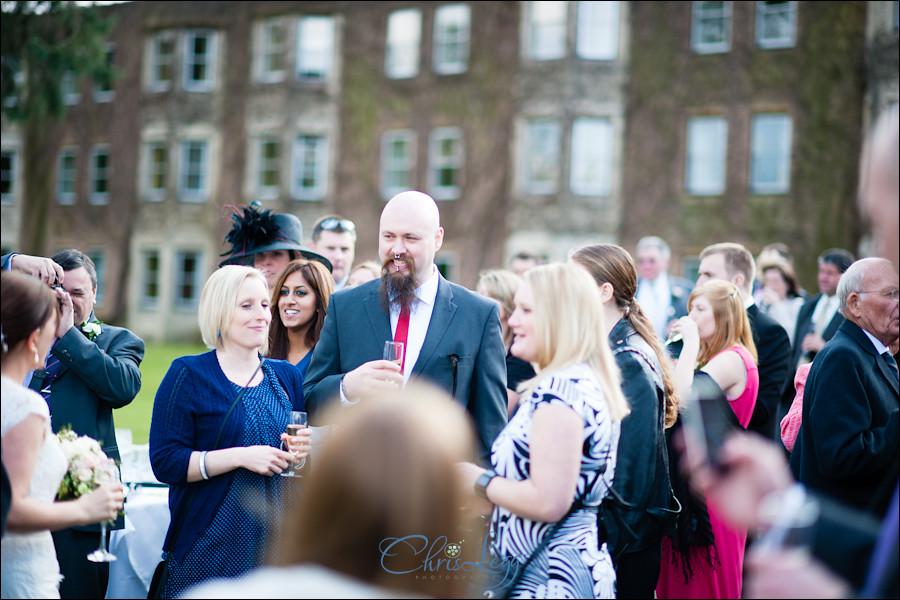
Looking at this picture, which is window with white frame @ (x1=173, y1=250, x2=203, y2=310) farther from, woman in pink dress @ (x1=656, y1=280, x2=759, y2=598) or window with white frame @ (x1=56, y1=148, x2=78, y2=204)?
woman in pink dress @ (x1=656, y1=280, x2=759, y2=598)

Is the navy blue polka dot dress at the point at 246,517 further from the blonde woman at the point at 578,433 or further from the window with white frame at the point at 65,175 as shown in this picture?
the window with white frame at the point at 65,175

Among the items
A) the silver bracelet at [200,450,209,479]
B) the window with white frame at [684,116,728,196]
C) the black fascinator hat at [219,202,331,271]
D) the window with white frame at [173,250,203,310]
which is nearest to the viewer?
the silver bracelet at [200,450,209,479]

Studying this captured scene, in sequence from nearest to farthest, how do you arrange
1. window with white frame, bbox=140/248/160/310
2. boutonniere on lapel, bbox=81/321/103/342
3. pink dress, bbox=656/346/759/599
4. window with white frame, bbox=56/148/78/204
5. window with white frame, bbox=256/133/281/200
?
boutonniere on lapel, bbox=81/321/103/342 < pink dress, bbox=656/346/759/599 < window with white frame, bbox=256/133/281/200 < window with white frame, bbox=140/248/160/310 < window with white frame, bbox=56/148/78/204

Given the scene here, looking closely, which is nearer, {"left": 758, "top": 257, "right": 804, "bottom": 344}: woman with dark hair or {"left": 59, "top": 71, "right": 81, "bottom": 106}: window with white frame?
{"left": 758, "top": 257, "right": 804, "bottom": 344}: woman with dark hair

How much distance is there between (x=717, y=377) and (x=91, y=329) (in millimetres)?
3688

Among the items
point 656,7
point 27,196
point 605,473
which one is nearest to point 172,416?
point 605,473

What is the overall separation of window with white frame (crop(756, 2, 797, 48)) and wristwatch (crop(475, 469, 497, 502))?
65.5 ft

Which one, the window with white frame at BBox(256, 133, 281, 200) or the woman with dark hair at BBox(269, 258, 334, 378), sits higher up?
the window with white frame at BBox(256, 133, 281, 200)

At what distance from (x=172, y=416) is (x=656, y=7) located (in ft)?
65.6

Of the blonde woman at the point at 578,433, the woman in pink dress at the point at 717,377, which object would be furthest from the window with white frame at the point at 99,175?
the blonde woman at the point at 578,433

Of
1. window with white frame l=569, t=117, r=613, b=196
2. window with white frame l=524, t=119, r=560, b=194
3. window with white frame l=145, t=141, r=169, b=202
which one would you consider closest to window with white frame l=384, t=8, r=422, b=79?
window with white frame l=524, t=119, r=560, b=194

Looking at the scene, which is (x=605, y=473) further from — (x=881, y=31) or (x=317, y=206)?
(x=317, y=206)

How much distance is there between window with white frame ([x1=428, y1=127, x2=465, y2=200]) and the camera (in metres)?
23.0

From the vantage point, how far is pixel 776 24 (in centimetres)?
2036
